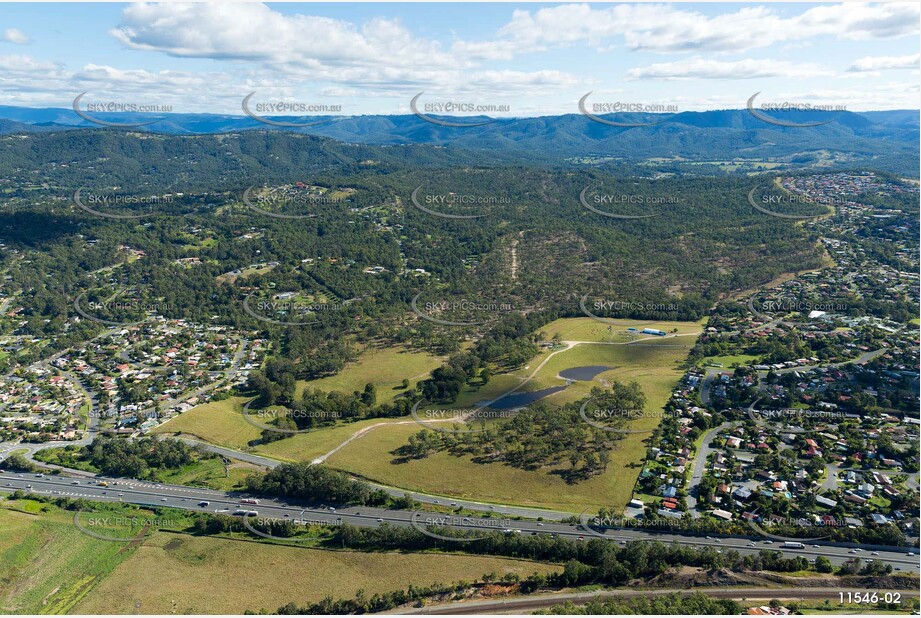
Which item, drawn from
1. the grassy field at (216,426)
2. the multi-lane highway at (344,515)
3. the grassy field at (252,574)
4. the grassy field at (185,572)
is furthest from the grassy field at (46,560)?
the grassy field at (216,426)

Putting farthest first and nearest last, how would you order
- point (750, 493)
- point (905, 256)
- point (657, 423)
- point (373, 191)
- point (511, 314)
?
point (373, 191) → point (905, 256) → point (511, 314) → point (657, 423) → point (750, 493)

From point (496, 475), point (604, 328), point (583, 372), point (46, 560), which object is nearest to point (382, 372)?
point (583, 372)

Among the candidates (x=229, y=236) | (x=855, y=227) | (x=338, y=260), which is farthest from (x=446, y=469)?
(x=855, y=227)

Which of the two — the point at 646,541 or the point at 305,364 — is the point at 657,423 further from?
the point at 305,364

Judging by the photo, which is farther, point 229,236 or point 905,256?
point 229,236

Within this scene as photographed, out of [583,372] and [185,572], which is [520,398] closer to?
[583,372]

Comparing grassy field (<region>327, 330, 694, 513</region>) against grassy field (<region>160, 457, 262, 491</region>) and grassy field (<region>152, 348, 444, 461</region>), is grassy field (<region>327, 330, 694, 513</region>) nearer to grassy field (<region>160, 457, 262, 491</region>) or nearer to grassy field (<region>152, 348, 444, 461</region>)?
grassy field (<region>152, 348, 444, 461</region>)
